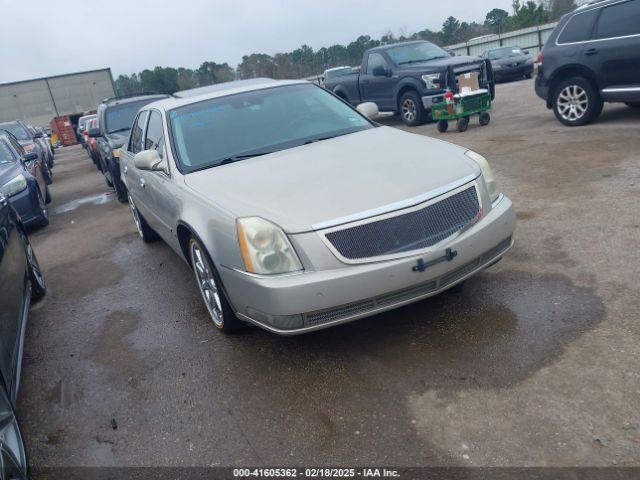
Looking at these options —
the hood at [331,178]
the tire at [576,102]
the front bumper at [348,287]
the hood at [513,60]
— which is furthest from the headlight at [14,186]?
the hood at [513,60]

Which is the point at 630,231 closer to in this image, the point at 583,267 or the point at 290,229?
the point at 583,267

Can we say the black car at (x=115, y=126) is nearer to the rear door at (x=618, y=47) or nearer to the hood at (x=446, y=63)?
the hood at (x=446, y=63)

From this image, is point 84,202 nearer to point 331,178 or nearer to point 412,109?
point 412,109

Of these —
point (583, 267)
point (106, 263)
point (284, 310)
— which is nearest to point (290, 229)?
point (284, 310)

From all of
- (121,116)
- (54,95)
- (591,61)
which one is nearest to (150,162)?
(121,116)

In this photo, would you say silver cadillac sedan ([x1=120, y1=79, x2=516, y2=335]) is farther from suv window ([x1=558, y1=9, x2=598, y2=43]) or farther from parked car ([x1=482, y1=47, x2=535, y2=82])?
parked car ([x1=482, y1=47, x2=535, y2=82])

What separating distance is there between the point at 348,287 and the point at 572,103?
771 centimetres

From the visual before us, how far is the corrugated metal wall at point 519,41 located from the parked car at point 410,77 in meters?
15.8

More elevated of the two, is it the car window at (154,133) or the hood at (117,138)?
the car window at (154,133)

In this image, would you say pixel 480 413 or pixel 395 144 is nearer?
pixel 480 413

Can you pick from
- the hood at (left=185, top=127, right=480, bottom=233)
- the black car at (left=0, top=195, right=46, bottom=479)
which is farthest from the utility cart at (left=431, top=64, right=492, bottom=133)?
the black car at (left=0, top=195, right=46, bottom=479)

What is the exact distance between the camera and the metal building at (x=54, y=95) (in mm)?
39500

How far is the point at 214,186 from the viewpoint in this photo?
374cm

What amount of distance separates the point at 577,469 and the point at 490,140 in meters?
8.23
